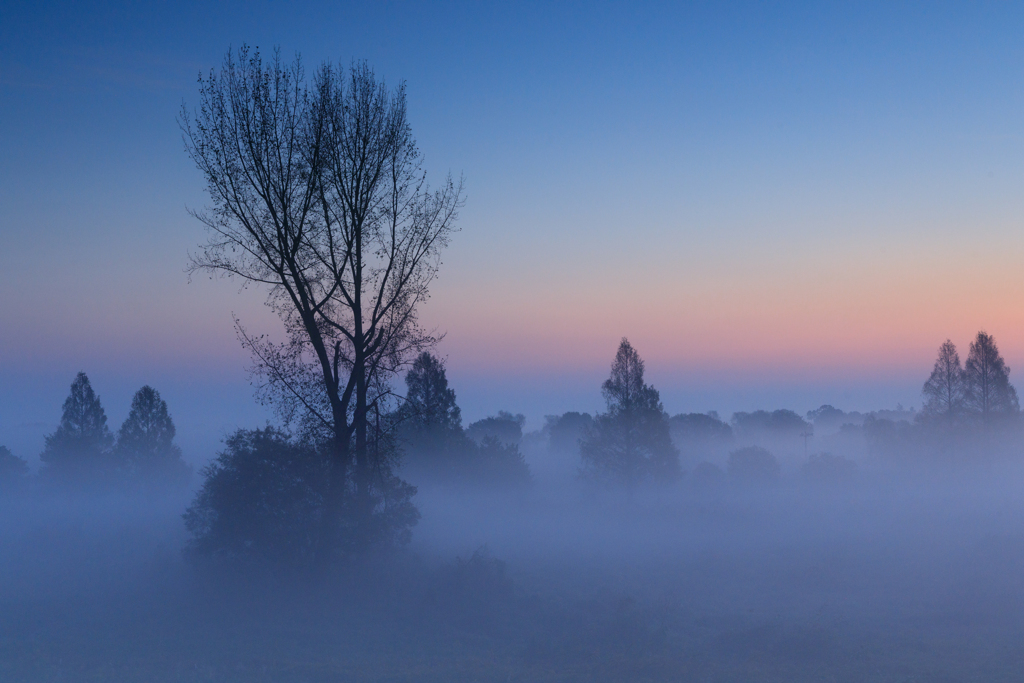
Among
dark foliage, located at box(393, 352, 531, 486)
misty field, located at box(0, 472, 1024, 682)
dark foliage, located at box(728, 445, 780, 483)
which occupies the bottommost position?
misty field, located at box(0, 472, 1024, 682)

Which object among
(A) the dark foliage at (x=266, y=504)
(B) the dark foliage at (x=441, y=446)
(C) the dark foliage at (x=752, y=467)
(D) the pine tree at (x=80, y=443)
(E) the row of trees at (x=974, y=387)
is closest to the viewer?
(A) the dark foliage at (x=266, y=504)

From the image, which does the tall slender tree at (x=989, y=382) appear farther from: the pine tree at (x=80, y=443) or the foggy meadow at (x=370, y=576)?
the pine tree at (x=80, y=443)

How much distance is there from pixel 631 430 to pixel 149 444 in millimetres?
34128

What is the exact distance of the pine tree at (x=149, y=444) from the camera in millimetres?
42000

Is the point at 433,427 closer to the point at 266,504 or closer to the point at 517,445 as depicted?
Answer: the point at 517,445

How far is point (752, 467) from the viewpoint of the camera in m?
56.4

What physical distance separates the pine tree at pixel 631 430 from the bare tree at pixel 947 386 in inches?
848

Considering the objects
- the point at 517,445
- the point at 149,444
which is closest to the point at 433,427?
the point at 517,445

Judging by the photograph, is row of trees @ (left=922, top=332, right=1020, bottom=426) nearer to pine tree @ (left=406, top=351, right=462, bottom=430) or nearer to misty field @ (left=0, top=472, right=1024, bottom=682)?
misty field @ (left=0, top=472, right=1024, bottom=682)

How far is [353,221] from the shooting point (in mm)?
16609

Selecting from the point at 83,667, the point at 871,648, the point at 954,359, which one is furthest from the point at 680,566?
the point at 954,359

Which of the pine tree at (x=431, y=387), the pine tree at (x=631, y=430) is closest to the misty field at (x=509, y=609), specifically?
the pine tree at (x=431, y=387)

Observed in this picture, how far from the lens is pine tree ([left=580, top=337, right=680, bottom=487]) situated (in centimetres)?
4081

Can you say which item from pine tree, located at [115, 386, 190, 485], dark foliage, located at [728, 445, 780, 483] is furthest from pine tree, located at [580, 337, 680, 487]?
pine tree, located at [115, 386, 190, 485]
